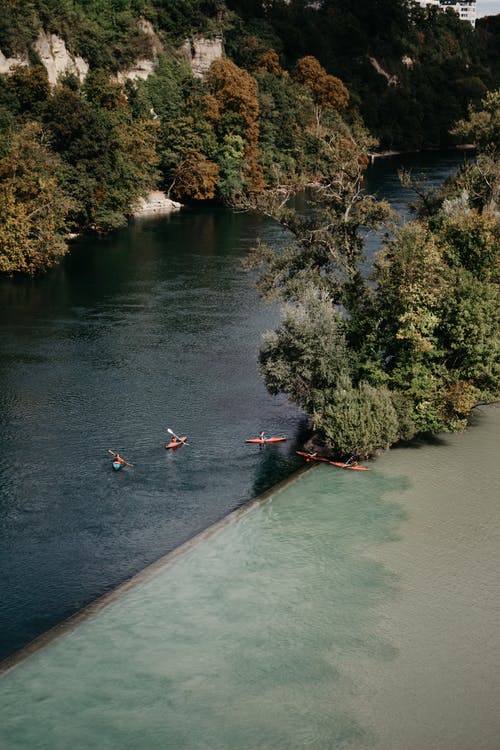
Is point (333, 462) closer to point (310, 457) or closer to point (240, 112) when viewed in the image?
point (310, 457)

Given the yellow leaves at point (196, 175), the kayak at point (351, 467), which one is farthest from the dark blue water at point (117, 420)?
the yellow leaves at point (196, 175)

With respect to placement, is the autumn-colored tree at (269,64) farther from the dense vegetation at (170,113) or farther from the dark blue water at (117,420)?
the dark blue water at (117,420)

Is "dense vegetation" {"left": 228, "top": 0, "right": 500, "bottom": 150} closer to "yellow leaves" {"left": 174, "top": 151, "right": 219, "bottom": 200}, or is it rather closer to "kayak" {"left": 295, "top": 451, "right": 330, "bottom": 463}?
"yellow leaves" {"left": 174, "top": 151, "right": 219, "bottom": 200}

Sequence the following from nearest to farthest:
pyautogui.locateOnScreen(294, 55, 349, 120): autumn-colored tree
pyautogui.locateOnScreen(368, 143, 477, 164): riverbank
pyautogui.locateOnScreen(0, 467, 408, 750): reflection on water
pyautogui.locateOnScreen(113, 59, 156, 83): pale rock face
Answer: pyautogui.locateOnScreen(0, 467, 408, 750): reflection on water → pyautogui.locateOnScreen(113, 59, 156, 83): pale rock face → pyautogui.locateOnScreen(294, 55, 349, 120): autumn-colored tree → pyautogui.locateOnScreen(368, 143, 477, 164): riverbank

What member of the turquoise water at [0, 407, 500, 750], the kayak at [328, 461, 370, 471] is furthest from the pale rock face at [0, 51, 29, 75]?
the turquoise water at [0, 407, 500, 750]

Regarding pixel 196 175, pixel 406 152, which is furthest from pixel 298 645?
pixel 406 152

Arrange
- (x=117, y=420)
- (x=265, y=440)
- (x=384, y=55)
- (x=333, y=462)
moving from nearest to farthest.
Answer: (x=333, y=462)
(x=265, y=440)
(x=117, y=420)
(x=384, y=55)

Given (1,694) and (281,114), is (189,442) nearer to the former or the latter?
(1,694)
